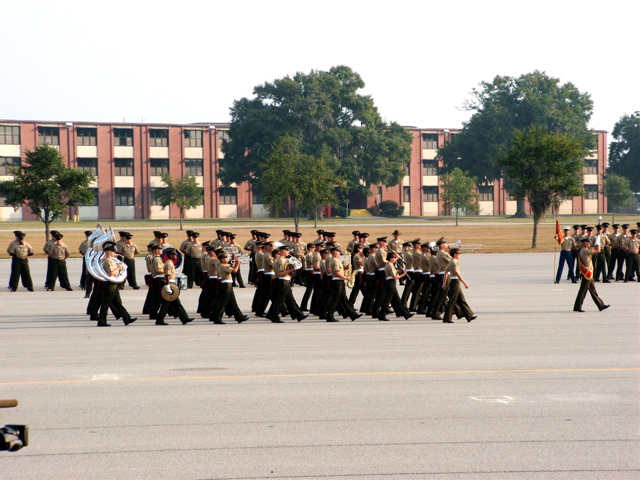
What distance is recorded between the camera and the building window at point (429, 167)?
10388cm

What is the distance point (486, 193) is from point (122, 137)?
149ft

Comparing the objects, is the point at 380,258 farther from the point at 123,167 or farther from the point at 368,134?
the point at 123,167

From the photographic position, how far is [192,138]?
95312 millimetres

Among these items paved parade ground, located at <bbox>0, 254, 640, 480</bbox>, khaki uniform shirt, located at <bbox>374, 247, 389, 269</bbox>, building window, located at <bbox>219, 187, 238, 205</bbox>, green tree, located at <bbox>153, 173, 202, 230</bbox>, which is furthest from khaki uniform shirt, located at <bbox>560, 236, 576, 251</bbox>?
building window, located at <bbox>219, 187, 238, 205</bbox>

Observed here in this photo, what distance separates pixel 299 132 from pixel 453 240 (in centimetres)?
3939

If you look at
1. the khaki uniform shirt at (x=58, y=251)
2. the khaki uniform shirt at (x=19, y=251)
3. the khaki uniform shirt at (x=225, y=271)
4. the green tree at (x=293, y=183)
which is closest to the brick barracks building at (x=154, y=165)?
the green tree at (x=293, y=183)

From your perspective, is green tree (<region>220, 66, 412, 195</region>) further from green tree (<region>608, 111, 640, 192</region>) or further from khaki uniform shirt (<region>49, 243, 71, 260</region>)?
khaki uniform shirt (<region>49, 243, 71, 260</region>)

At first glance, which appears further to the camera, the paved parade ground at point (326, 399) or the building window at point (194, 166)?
the building window at point (194, 166)

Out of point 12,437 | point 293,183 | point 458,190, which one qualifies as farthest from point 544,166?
point 12,437

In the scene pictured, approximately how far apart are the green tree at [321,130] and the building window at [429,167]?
32.0 ft

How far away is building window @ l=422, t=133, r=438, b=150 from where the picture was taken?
104 m

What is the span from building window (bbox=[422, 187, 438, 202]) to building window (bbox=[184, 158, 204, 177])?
27.3 metres

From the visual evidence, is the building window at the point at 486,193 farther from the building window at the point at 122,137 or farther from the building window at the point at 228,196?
the building window at the point at 122,137

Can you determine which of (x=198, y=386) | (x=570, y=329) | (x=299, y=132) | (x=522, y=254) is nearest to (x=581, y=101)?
(x=299, y=132)
